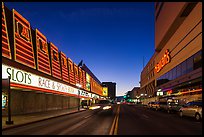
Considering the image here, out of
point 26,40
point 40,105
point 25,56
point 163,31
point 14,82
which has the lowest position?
point 40,105

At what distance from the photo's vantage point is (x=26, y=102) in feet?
99.2

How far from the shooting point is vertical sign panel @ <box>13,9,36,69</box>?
26.0m

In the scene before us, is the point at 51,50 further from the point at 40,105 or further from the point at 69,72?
the point at 69,72

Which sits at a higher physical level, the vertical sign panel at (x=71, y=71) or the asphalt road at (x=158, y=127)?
the vertical sign panel at (x=71, y=71)

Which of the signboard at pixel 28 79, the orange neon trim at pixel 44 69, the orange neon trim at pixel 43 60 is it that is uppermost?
the orange neon trim at pixel 43 60

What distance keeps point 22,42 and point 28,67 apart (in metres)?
2.90

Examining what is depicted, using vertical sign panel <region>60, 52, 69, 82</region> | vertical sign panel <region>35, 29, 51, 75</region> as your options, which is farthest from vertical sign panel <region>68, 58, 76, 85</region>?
vertical sign panel <region>35, 29, 51, 75</region>

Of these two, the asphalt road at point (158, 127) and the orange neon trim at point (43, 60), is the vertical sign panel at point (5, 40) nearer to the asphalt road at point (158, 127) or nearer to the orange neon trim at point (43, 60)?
the orange neon trim at point (43, 60)

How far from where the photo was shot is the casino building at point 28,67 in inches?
950

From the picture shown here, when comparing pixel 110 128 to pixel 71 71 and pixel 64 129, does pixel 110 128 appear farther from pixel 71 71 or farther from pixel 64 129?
pixel 71 71

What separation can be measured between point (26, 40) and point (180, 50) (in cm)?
3155

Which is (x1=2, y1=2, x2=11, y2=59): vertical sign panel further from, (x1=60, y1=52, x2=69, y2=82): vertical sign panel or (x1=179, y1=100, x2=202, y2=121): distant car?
(x1=60, y1=52, x2=69, y2=82): vertical sign panel

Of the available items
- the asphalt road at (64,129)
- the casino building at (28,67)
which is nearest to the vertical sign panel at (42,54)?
the casino building at (28,67)

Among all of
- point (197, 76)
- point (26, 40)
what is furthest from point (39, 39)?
point (197, 76)
